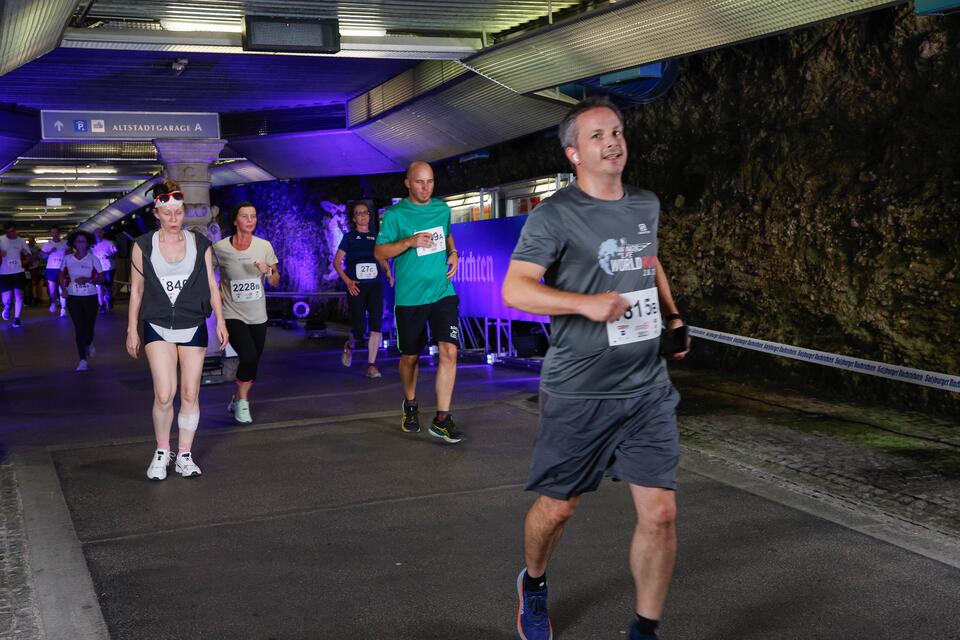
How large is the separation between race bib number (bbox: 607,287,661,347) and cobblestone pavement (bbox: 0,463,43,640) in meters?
2.51

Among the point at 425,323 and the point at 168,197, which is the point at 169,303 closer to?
the point at 168,197

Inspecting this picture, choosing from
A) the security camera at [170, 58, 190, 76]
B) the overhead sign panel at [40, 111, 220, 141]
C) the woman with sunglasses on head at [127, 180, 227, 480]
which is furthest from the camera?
the overhead sign panel at [40, 111, 220, 141]

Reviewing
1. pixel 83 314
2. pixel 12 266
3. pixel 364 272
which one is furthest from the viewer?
pixel 12 266

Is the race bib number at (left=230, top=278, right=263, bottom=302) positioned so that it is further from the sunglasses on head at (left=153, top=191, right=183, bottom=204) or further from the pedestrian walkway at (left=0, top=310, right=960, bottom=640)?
the sunglasses on head at (left=153, top=191, right=183, bottom=204)

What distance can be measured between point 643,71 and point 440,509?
618 centimetres

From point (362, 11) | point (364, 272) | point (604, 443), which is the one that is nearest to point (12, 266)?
point (364, 272)

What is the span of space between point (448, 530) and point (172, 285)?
254 centimetres

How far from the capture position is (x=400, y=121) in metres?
17.1

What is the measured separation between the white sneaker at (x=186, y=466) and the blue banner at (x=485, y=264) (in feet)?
16.9

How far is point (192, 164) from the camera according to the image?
16.0m

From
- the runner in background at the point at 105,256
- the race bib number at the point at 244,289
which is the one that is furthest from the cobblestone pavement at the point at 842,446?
the runner in background at the point at 105,256

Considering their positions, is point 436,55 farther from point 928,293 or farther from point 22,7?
point 928,293

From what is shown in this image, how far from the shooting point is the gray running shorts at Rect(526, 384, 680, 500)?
11.5 feet

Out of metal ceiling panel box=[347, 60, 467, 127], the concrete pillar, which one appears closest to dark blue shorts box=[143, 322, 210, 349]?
metal ceiling panel box=[347, 60, 467, 127]
